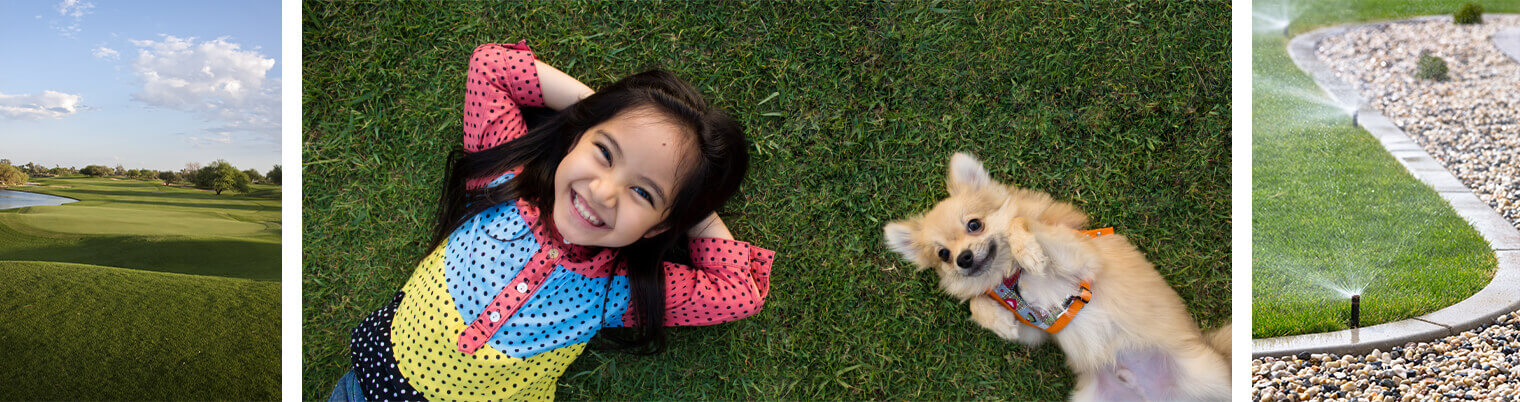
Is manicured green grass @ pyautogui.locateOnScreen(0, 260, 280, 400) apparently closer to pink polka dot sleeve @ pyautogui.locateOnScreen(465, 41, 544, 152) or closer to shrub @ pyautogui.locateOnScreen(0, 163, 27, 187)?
shrub @ pyautogui.locateOnScreen(0, 163, 27, 187)

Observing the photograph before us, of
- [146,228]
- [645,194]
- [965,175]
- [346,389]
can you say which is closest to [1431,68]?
[965,175]

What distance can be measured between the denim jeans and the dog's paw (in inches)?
92.5

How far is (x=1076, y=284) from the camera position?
2.51 metres

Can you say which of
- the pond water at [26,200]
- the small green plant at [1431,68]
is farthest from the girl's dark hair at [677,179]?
the small green plant at [1431,68]

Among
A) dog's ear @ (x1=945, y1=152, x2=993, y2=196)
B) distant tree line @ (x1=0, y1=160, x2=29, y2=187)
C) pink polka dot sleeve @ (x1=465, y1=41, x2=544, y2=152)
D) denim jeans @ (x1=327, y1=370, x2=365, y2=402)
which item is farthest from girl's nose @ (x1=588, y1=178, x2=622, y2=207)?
distant tree line @ (x1=0, y1=160, x2=29, y2=187)

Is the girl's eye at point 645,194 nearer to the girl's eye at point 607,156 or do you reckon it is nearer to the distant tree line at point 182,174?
the girl's eye at point 607,156

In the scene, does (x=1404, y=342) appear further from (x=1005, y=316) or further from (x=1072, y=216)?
(x=1005, y=316)

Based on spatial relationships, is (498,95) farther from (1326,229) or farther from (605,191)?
(1326,229)

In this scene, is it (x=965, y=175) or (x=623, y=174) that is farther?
(x=965, y=175)

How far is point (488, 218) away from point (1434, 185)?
3.99 meters

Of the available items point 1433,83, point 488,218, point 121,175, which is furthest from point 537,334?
point 1433,83

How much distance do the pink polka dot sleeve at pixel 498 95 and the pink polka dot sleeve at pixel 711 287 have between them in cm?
75

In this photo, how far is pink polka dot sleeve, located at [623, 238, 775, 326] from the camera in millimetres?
2455

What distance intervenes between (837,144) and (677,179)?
95 cm
